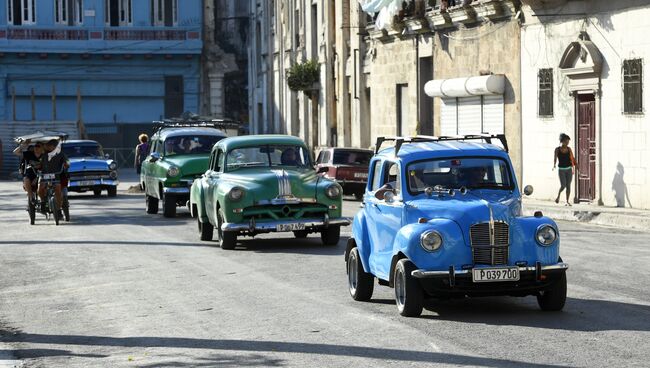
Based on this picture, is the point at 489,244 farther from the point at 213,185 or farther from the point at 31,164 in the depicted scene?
the point at 31,164

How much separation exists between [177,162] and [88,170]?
436 inches

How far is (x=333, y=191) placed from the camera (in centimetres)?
2119

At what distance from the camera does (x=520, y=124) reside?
36.5 metres

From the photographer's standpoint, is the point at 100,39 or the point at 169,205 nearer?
the point at 169,205

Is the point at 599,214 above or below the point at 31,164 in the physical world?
below

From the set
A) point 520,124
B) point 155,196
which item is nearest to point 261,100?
point 520,124

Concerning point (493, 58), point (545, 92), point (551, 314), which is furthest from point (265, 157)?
point (493, 58)

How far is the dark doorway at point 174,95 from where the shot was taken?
71000mm

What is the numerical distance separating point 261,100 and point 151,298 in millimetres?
54366

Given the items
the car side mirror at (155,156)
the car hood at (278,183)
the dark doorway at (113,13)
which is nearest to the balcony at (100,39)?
the dark doorway at (113,13)

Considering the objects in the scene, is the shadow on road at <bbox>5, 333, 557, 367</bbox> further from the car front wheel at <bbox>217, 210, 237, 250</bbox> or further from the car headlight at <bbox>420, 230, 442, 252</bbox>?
the car front wheel at <bbox>217, 210, 237, 250</bbox>

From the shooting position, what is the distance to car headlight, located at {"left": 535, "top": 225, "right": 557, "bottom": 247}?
12.5 meters

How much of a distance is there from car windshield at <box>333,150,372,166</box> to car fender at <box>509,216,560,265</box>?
26.4m

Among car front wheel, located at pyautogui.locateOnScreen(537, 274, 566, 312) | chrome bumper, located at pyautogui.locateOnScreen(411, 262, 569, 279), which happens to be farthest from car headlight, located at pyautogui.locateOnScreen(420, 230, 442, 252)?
car front wheel, located at pyautogui.locateOnScreen(537, 274, 566, 312)
